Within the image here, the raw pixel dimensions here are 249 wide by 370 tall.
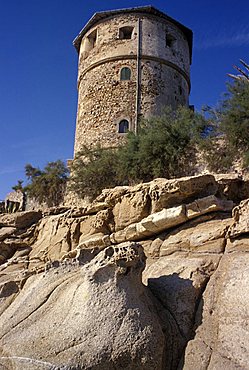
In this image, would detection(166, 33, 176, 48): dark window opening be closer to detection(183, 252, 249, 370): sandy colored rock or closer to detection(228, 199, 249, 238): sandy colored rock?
detection(228, 199, 249, 238): sandy colored rock

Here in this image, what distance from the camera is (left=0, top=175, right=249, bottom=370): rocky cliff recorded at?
3.92 metres

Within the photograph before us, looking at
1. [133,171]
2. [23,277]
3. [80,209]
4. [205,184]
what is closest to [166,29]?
[133,171]

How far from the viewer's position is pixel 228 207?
6227 millimetres

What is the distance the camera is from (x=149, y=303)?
4.42m

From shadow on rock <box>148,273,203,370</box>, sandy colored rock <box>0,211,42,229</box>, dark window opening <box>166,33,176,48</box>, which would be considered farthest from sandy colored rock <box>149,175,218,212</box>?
dark window opening <box>166,33,176,48</box>

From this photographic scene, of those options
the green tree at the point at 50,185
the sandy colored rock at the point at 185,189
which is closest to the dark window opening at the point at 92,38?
the green tree at the point at 50,185

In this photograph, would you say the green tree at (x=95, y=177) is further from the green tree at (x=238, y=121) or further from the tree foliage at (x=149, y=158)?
the green tree at (x=238, y=121)

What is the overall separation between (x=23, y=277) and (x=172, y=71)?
56.1 feet

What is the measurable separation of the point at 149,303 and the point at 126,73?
676 inches

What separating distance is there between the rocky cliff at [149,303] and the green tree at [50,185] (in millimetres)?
13307

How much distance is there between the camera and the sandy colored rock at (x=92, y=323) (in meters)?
3.89

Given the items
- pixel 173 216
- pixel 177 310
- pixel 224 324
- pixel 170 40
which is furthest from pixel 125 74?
pixel 224 324

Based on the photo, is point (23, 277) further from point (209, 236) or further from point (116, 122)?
point (116, 122)

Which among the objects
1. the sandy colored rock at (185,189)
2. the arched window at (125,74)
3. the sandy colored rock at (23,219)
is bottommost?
the sandy colored rock at (23,219)
